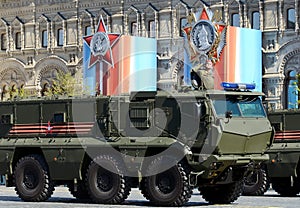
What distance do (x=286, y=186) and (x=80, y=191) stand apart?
7480mm

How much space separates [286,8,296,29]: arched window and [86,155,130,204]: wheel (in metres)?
35.8

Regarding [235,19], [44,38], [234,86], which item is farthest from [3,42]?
[234,86]

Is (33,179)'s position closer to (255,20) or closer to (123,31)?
(255,20)

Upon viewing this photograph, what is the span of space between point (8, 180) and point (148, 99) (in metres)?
4.86

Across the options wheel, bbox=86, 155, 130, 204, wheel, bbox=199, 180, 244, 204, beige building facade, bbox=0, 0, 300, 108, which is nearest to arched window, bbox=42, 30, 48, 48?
beige building facade, bbox=0, 0, 300, 108

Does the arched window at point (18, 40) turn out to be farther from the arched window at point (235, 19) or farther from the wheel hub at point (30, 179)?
the wheel hub at point (30, 179)

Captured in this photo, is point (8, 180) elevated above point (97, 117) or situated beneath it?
situated beneath

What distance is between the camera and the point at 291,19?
57.0 m

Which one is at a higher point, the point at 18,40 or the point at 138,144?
the point at 18,40

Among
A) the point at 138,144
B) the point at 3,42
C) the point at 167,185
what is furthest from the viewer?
the point at 3,42

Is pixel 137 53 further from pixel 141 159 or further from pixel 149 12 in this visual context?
pixel 141 159

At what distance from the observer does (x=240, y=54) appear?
180ft

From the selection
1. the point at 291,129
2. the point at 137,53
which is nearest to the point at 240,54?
the point at 137,53

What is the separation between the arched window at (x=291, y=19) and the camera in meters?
56.8
